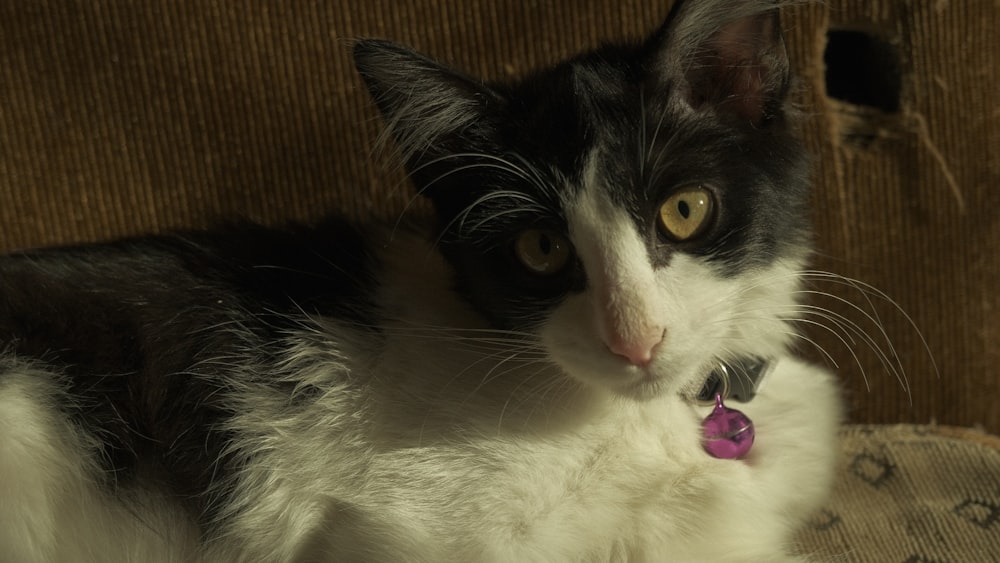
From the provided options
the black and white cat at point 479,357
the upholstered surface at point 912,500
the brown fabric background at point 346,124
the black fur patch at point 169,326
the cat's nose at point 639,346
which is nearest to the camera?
the cat's nose at point 639,346

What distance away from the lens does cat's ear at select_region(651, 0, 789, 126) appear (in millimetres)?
1095

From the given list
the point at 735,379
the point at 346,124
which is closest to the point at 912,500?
the point at 735,379

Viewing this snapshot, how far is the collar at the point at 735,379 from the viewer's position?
1229 millimetres

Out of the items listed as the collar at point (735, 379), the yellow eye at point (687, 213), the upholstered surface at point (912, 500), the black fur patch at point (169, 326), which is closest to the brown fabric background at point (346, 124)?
the upholstered surface at point (912, 500)

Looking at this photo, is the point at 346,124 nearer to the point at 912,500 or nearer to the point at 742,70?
the point at 742,70

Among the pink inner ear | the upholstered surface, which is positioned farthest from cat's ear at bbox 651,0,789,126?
the upholstered surface

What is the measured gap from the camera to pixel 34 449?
3.69 ft

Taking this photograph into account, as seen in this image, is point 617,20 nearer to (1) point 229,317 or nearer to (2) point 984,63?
(2) point 984,63

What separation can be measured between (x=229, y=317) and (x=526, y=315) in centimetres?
45

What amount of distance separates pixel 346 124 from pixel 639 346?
88cm

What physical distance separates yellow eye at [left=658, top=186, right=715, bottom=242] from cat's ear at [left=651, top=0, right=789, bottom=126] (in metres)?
0.14

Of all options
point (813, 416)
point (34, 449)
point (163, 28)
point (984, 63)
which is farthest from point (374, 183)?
point (984, 63)

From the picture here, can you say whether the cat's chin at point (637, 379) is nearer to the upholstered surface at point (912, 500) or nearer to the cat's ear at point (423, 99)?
the cat's ear at point (423, 99)

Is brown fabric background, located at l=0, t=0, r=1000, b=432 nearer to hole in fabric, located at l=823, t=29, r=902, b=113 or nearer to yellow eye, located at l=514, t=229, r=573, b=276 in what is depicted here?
hole in fabric, located at l=823, t=29, r=902, b=113
